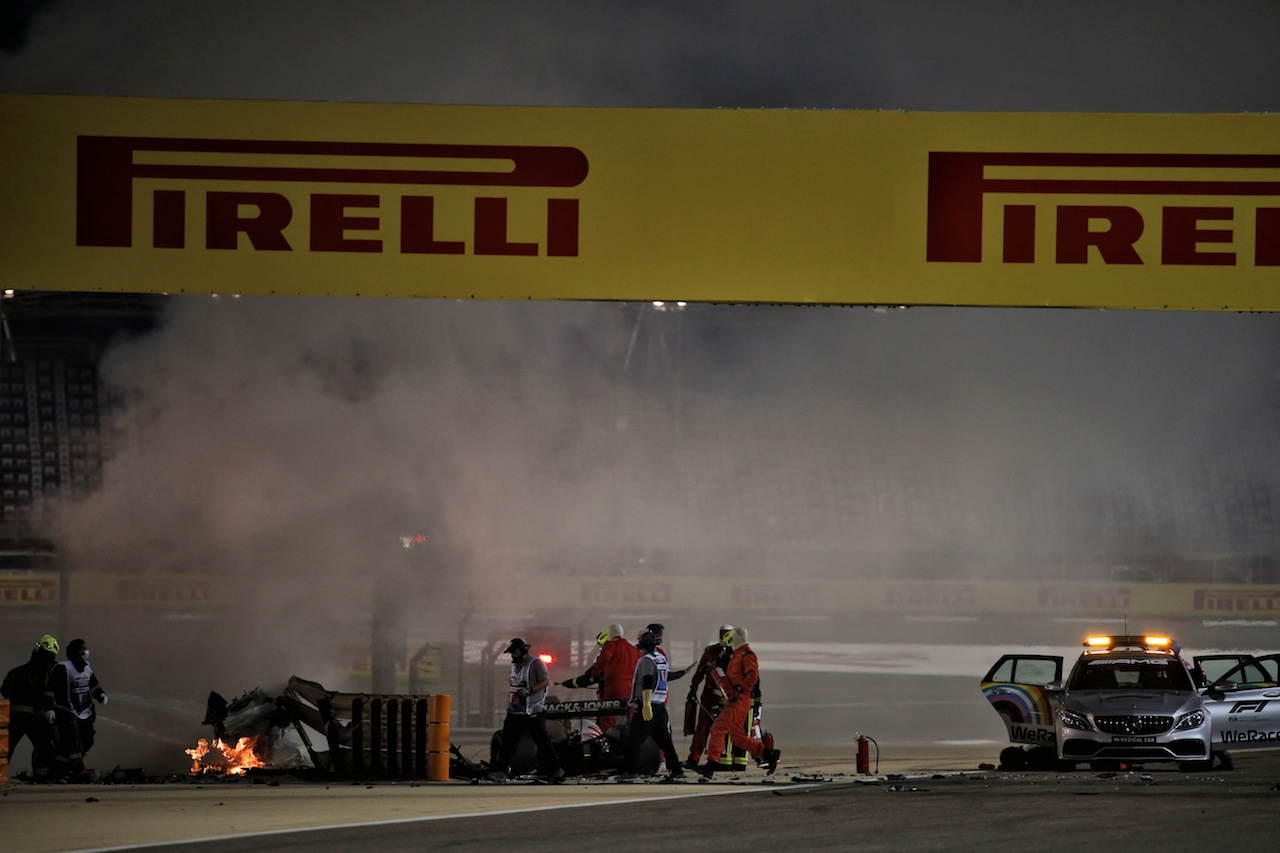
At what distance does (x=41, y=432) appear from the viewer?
3388 centimetres

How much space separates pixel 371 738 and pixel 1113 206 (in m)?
6.47

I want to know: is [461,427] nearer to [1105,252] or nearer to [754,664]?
[754,664]

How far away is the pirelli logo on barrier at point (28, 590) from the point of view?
30109 mm

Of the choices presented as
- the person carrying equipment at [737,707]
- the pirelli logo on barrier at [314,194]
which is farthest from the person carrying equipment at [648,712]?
the pirelli logo on barrier at [314,194]

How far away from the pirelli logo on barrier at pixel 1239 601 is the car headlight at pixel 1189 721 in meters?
25.1

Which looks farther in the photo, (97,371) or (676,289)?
(97,371)

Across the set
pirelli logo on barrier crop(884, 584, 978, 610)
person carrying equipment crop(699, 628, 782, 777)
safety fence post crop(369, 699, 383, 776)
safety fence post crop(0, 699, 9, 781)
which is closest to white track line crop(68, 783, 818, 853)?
person carrying equipment crop(699, 628, 782, 777)

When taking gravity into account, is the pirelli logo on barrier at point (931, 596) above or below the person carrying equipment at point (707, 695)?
below

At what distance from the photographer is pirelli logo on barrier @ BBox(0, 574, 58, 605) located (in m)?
30.1

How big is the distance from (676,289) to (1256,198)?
3.71 meters

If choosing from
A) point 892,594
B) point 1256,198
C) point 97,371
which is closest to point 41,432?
point 97,371

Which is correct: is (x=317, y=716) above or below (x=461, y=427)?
below

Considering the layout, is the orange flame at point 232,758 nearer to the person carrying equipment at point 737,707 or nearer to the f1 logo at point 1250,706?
the person carrying equipment at point 737,707

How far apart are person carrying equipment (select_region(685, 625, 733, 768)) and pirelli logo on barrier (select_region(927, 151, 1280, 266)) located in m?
3.91
